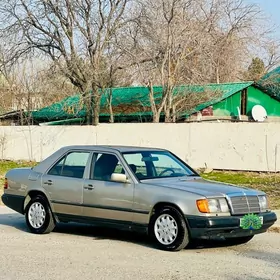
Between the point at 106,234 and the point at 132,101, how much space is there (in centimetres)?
2206

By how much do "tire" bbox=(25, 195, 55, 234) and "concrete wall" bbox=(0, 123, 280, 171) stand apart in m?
12.5

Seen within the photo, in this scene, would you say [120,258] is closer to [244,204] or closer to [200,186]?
[200,186]

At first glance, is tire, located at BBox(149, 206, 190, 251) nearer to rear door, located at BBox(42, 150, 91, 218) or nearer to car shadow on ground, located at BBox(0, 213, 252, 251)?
car shadow on ground, located at BBox(0, 213, 252, 251)

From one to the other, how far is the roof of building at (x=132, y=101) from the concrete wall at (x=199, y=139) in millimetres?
2663

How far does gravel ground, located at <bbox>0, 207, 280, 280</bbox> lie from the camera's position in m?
7.50

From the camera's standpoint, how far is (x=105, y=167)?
1009cm

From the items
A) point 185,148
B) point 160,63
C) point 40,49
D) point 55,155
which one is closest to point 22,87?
point 40,49

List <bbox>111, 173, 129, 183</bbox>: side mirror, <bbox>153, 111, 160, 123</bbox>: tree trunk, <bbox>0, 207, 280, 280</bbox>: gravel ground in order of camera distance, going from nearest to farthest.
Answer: <bbox>0, 207, 280, 280</bbox>: gravel ground, <bbox>111, 173, 129, 183</bbox>: side mirror, <bbox>153, 111, 160, 123</bbox>: tree trunk

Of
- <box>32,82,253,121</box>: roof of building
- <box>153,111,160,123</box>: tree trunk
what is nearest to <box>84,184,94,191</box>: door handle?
<box>153,111,160,123</box>: tree trunk

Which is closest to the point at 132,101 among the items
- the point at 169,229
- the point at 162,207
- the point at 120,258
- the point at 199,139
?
the point at 199,139

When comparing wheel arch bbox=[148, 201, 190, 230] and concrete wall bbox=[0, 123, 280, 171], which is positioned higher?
concrete wall bbox=[0, 123, 280, 171]

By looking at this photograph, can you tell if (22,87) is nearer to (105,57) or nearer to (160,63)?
(105,57)

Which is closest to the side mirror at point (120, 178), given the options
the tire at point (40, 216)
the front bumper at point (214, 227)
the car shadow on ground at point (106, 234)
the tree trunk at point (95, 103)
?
the car shadow on ground at point (106, 234)

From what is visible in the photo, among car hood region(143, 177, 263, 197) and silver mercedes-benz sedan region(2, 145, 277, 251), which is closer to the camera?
silver mercedes-benz sedan region(2, 145, 277, 251)
